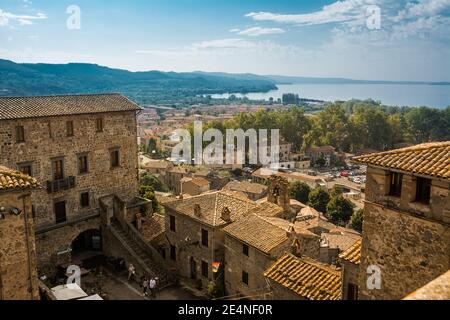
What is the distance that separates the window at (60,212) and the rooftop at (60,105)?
5.71 m

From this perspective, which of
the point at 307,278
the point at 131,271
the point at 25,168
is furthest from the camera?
the point at 131,271

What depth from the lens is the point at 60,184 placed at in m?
26.0

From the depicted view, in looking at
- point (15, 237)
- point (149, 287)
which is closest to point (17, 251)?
point (15, 237)

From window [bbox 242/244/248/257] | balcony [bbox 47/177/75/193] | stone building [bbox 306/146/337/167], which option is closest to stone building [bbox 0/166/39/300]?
window [bbox 242/244/248/257]

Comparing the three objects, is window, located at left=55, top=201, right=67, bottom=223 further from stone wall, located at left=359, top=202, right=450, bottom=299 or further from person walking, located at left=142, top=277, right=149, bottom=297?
stone wall, located at left=359, top=202, right=450, bottom=299

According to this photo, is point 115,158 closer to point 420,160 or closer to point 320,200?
point 420,160

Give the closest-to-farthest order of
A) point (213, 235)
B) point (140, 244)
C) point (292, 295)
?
point (292, 295) → point (213, 235) → point (140, 244)

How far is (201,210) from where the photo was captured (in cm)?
2458

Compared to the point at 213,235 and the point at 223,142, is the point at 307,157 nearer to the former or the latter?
the point at 223,142

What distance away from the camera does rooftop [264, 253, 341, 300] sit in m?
14.0

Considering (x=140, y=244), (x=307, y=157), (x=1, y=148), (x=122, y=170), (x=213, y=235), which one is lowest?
(x=307, y=157)

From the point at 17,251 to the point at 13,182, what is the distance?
82.4 inches
